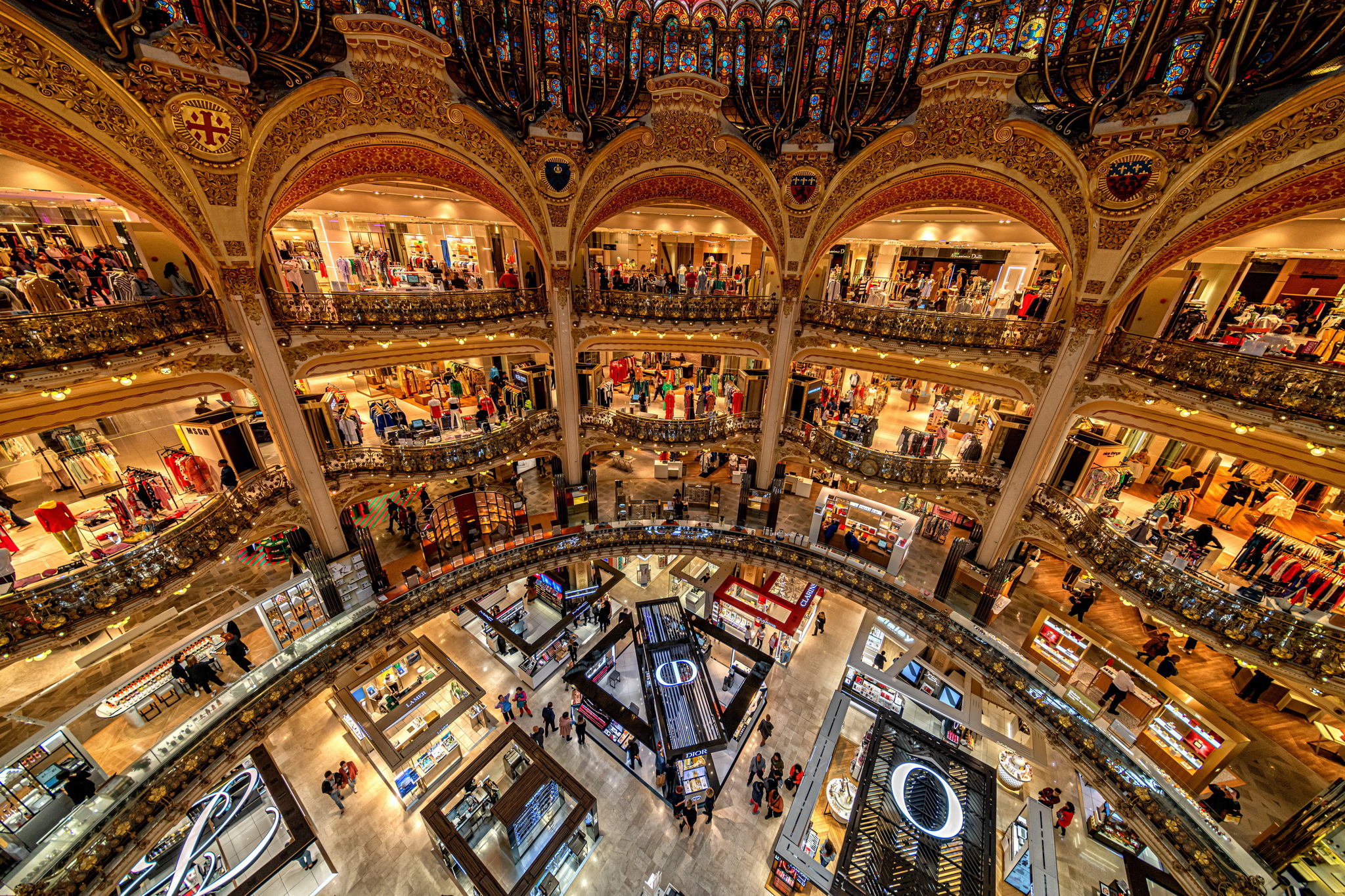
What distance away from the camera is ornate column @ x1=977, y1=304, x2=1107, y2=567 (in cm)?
1134

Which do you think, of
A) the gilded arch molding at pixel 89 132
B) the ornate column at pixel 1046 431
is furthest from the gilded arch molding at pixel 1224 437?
the gilded arch molding at pixel 89 132

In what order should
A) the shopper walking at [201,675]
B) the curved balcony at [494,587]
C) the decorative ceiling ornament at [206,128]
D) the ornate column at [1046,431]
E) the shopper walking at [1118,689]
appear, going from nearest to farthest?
the curved balcony at [494,587]
the decorative ceiling ornament at [206,128]
the shopper walking at [201,675]
the shopper walking at [1118,689]
the ornate column at [1046,431]

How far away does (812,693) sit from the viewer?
15445 millimetres

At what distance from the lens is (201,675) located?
10.8 metres

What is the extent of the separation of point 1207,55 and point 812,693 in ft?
60.7

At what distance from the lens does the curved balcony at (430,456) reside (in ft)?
43.4

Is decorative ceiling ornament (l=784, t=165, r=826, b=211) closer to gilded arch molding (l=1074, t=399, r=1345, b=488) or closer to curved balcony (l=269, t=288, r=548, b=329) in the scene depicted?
curved balcony (l=269, t=288, r=548, b=329)

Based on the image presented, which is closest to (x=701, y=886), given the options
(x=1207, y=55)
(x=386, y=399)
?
(x=386, y=399)

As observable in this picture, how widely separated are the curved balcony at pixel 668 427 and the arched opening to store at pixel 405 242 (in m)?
5.60

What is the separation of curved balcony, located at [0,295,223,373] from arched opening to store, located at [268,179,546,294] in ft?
14.2

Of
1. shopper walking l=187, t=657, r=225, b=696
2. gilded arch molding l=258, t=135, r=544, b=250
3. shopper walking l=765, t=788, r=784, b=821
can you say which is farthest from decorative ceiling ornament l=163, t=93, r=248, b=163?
shopper walking l=765, t=788, r=784, b=821

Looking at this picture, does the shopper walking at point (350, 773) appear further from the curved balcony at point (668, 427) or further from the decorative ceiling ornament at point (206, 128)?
the decorative ceiling ornament at point (206, 128)

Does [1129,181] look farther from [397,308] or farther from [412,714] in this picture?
[412,714]

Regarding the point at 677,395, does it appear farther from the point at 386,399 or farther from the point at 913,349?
the point at 386,399
